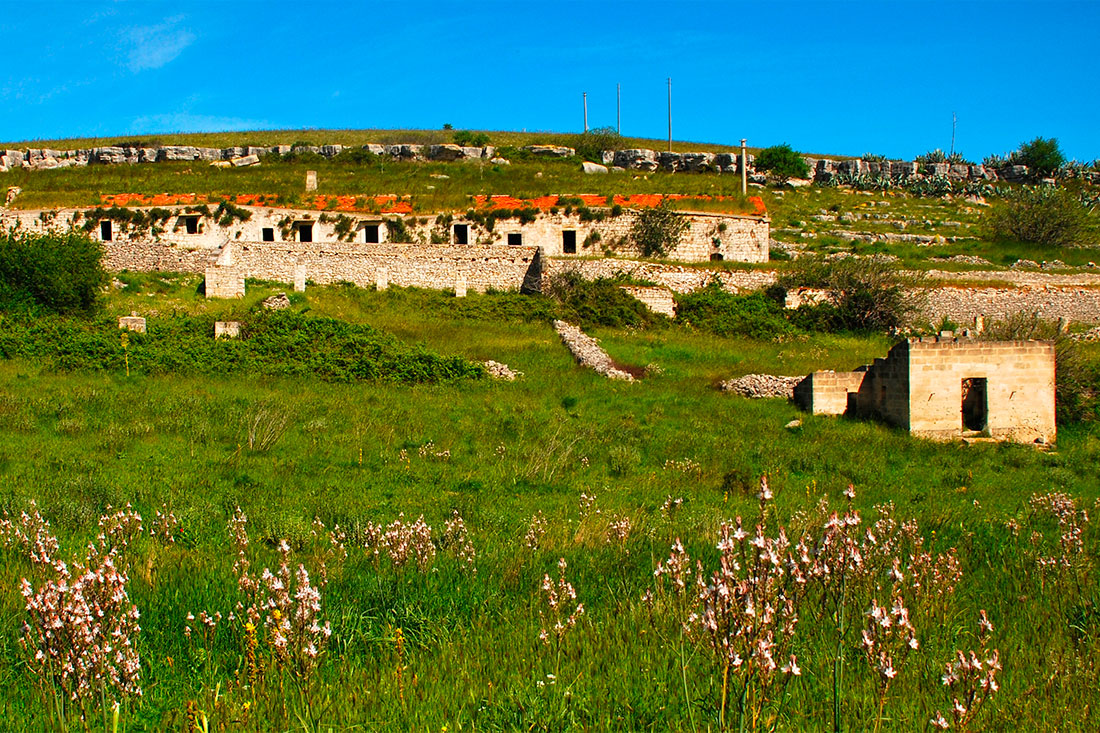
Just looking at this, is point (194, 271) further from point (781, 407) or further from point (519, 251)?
point (781, 407)

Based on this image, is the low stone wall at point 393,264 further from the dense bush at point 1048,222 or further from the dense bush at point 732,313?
the dense bush at point 1048,222

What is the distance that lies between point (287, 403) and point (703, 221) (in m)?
25.2

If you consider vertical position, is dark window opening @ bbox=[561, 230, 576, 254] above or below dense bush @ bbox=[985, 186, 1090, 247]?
below

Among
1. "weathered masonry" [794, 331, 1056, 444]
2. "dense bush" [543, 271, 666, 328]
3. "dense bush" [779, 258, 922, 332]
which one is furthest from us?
"dense bush" [779, 258, 922, 332]

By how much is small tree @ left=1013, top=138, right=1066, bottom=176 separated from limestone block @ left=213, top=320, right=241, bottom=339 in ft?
247

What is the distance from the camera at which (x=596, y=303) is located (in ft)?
93.5

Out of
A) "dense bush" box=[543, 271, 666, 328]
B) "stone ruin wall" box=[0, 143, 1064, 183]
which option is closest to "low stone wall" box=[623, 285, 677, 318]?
"dense bush" box=[543, 271, 666, 328]

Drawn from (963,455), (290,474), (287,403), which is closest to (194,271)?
(287,403)

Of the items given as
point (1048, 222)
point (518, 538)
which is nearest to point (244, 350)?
point (518, 538)

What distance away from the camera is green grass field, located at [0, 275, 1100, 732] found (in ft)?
13.5

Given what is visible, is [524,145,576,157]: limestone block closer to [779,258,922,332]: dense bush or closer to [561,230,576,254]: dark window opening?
[561,230,576,254]: dark window opening

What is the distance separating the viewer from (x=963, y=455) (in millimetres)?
15039

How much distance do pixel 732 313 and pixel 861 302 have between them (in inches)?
180

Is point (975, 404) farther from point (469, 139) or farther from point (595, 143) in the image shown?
point (469, 139)
